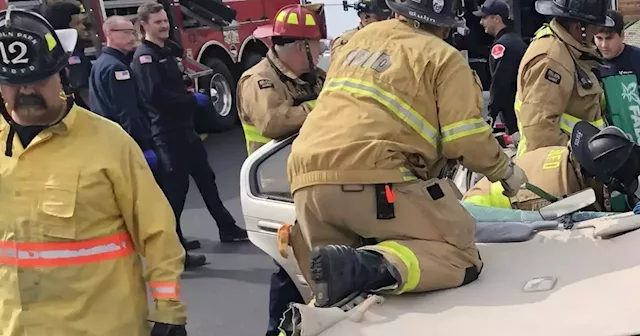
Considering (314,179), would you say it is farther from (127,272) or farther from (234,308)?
(234,308)

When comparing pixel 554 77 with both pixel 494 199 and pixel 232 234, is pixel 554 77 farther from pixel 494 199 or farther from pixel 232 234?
pixel 232 234

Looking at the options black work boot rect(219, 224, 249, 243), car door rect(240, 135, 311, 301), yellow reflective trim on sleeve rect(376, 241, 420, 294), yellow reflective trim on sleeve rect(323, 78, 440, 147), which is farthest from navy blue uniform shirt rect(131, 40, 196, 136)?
yellow reflective trim on sleeve rect(376, 241, 420, 294)

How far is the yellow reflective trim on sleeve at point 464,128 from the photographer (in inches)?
99.8

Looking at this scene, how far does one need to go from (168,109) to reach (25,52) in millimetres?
3479

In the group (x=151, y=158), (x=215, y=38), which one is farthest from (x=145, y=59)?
(x=215, y=38)

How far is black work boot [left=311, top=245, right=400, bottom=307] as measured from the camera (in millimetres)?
2318

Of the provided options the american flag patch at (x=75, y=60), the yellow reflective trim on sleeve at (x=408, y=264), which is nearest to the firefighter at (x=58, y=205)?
the yellow reflective trim on sleeve at (x=408, y=264)

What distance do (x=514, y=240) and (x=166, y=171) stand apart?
3.51 meters

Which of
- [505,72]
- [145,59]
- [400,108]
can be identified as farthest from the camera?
[505,72]

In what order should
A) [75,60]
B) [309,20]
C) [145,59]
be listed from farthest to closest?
[75,60], [145,59], [309,20]

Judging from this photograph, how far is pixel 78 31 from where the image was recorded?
28.6ft

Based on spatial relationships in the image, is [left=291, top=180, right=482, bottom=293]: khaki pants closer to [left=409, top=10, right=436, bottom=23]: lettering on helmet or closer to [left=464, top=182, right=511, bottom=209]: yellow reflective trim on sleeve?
[left=409, top=10, right=436, bottom=23]: lettering on helmet

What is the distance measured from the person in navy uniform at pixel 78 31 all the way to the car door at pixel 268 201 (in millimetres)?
3798

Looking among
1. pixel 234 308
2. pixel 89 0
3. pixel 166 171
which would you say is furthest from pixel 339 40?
pixel 89 0
